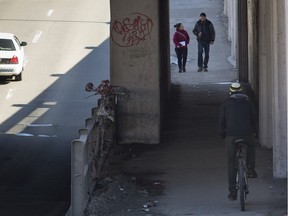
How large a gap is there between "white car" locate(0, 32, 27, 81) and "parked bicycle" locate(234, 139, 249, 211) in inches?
706

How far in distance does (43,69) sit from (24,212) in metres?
17.7

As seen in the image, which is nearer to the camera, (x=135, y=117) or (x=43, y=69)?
(x=135, y=117)

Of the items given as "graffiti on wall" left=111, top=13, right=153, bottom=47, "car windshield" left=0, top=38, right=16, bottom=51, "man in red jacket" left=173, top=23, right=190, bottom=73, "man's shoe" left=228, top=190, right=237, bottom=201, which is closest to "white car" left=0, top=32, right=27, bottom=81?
"car windshield" left=0, top=38, right=16, bottom=51

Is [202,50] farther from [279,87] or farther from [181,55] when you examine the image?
[279,87]

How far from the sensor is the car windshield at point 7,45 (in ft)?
101

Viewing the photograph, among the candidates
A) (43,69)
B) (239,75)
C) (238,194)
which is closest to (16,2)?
(43,69)

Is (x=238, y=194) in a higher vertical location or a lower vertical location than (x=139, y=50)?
lower

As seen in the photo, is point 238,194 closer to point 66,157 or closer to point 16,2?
point 66,157

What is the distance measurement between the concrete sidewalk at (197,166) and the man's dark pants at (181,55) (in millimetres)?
1652

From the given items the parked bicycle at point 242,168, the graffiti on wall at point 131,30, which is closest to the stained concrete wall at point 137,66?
the graffiti on wall at point 131,30

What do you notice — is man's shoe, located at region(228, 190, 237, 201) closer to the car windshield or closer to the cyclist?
the cyclist

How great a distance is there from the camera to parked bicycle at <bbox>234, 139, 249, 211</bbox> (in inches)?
488

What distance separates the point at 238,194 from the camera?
13.4 metres

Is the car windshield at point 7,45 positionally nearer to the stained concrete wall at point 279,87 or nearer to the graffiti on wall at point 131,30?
the graffiti on wall at point 131,30
